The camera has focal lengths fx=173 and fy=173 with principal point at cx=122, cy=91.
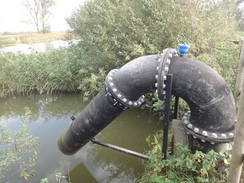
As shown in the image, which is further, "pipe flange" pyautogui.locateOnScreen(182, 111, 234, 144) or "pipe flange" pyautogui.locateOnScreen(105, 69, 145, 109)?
"pipe flange" pyautogui.locateOnScreen(105, 69, 145, 109)

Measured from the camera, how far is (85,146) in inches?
158

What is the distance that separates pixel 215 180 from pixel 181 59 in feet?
4.62

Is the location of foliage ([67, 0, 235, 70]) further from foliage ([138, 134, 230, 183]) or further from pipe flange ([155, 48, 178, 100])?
foliage ([138, 134, 230, 183])

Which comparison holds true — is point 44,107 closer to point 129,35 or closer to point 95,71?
point 95,71

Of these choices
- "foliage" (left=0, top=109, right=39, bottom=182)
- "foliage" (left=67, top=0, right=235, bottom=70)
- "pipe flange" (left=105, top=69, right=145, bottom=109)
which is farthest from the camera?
"foliage" (left=67, top=0, right=235, bottom=70)

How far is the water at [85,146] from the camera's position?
3309mm

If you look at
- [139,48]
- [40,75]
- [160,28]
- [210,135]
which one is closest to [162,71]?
[210,135]

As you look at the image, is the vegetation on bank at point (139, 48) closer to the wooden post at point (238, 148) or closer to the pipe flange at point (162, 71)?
the wooden post at point (238, 148)

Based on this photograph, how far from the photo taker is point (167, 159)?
2111mm

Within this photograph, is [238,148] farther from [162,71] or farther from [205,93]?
[162,71]

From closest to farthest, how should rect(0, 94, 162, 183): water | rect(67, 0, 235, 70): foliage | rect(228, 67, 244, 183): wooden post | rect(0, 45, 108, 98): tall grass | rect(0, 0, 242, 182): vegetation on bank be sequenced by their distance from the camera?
rect(228, 67, 244, 183): wooden post → rect(0, 94, 162, 183): water → rect(0, 0, 242, 182): vegetation on bank → rect(67, 0, 235, 70): foliage → rect(0, 45, 108, 98): tall grass

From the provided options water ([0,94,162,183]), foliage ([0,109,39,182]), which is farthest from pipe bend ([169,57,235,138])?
foliage ([0,109,39,182])

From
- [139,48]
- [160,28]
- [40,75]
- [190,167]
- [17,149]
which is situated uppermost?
[160,28]

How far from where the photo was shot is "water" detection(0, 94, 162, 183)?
3.31 m
